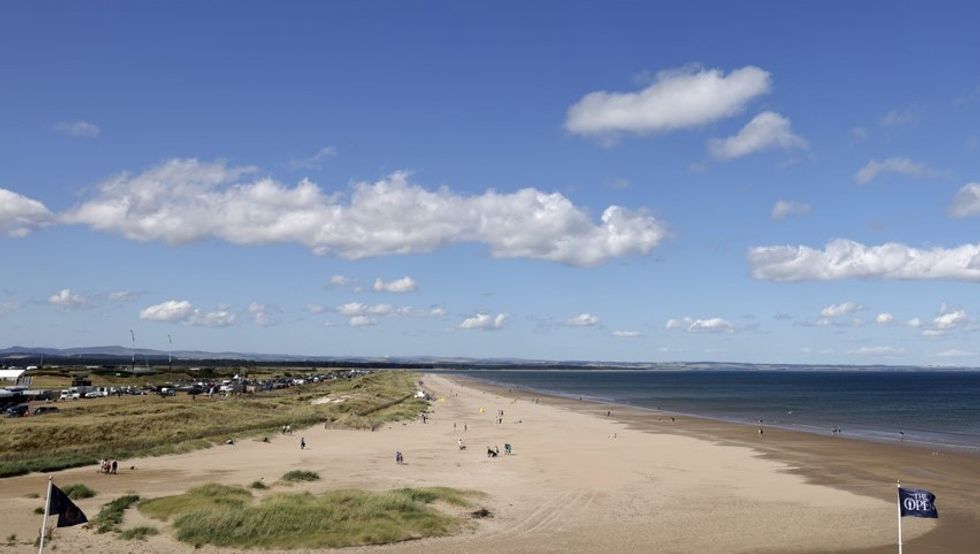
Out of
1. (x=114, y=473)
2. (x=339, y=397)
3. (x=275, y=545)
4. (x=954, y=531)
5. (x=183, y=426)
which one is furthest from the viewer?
(x=339, y=397)

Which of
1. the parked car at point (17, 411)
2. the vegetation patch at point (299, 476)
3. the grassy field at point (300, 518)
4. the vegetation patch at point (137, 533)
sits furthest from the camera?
the parked car at point (17, 411)

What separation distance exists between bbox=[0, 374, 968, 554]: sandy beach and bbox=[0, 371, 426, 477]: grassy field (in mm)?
2875

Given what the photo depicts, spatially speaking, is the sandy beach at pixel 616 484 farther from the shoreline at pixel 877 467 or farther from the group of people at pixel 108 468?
the group of people at pixel 108 468

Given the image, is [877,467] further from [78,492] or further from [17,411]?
[17,411]

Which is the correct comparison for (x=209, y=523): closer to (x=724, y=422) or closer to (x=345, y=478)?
(x=345, y=478)

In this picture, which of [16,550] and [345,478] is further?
[345,478]

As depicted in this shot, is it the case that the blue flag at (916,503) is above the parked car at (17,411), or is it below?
above

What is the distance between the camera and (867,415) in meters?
99.4

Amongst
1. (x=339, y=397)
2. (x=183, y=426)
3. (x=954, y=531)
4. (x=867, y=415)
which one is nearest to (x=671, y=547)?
(x=954, y=531)

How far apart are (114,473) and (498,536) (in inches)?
908

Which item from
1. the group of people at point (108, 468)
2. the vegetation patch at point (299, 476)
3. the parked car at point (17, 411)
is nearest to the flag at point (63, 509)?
the vegetation patch at point (299, 476)

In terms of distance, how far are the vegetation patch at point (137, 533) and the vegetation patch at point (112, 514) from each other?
78cm

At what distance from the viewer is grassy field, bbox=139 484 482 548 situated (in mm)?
25969

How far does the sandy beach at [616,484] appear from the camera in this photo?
90.8 feet
